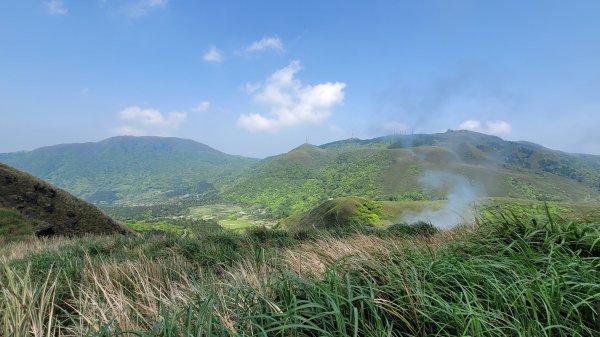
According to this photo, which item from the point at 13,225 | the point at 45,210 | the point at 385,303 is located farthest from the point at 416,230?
the point at 45,210

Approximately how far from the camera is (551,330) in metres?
2.32

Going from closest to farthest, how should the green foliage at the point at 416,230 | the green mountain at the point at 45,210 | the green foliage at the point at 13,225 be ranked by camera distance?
1. the green foliage at the point at 416,230
2. the green foliage at the point at 13,225
3. the green mountain at the point at 45,210

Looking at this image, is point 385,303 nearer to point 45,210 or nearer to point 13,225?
point 13,225

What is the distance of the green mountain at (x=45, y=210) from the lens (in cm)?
2248

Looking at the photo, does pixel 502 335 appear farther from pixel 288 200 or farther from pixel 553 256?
pixel 288 200

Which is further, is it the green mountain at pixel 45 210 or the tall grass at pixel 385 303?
the green mountain at pixel 45 210

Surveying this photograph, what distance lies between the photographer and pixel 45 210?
83.5 feet

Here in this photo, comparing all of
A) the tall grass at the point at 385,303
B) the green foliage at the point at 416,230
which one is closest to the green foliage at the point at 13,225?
the green foliage at the point at 416,230

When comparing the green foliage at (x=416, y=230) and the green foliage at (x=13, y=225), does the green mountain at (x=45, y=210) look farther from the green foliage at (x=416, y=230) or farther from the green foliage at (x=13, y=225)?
the green foliage at (x=416, y=230)

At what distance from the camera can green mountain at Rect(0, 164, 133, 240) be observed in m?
22.5

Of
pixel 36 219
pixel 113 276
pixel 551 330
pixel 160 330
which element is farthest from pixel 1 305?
pixel 36 219

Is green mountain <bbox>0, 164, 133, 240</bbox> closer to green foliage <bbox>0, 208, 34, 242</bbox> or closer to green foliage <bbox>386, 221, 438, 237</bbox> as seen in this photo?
green foliage <bbox>0, 208, 34, 242</bbox>

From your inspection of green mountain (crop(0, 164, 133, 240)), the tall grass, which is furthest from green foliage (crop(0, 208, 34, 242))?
the tall grass

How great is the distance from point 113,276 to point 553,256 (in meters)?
6.16
